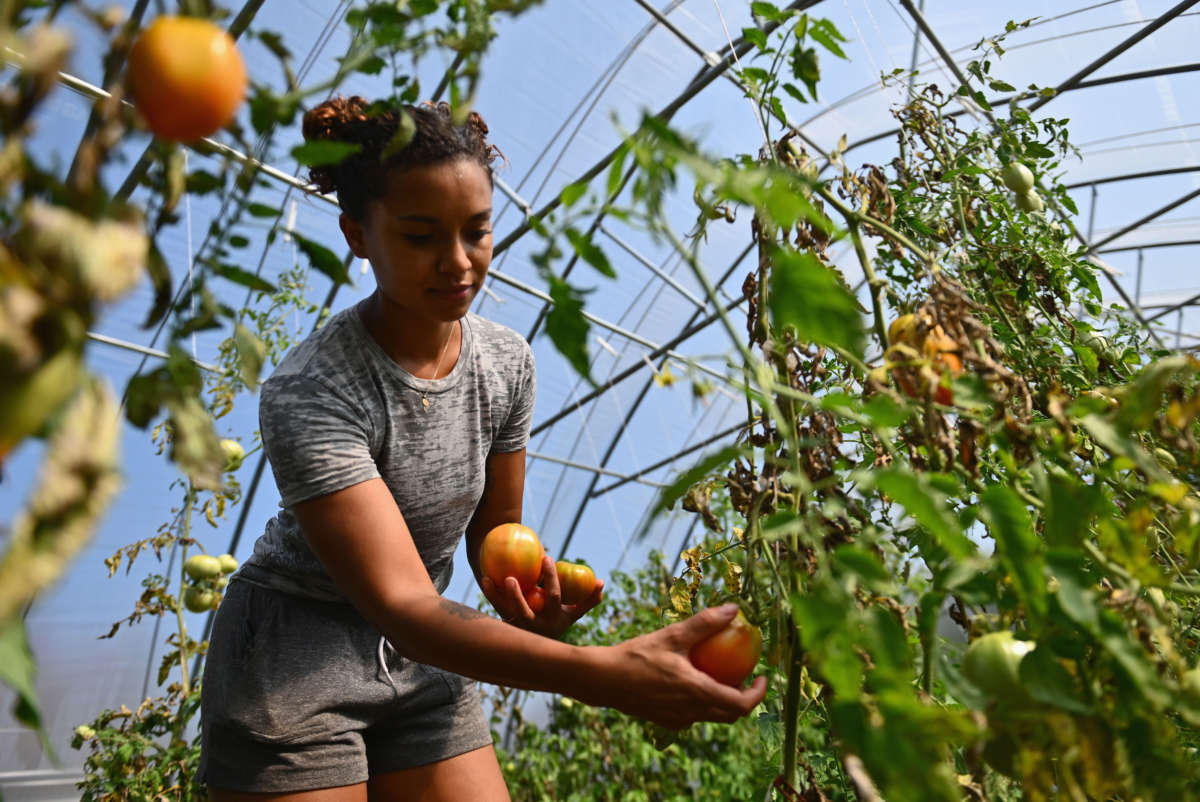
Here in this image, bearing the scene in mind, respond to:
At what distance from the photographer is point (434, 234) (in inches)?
49.4

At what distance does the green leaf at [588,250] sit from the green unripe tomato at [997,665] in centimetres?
40

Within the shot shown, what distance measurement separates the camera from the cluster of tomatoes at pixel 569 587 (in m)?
0.87

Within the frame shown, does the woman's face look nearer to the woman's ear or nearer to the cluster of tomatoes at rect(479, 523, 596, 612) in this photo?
the woman's ear

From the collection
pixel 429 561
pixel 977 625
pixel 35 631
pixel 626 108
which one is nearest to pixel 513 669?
pixel 977 625

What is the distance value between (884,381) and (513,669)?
467 mm

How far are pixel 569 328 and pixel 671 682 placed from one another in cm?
40

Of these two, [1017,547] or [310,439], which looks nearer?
[1017,547]

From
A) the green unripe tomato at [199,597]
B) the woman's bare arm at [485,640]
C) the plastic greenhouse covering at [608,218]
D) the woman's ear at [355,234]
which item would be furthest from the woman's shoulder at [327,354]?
the plastic greenhouse covering at [608,218]

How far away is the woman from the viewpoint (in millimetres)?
1108

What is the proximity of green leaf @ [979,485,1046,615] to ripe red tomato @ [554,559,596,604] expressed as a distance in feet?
3.05

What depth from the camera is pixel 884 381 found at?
29.0 inches

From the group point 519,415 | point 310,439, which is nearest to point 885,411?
point 310,439

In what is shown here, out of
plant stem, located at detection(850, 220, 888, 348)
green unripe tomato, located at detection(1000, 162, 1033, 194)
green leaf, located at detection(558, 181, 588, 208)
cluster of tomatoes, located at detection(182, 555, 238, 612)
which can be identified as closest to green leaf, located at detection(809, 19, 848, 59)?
plant stem, located at detection(850, 220, 888, 348)

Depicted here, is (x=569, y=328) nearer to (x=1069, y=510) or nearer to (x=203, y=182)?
(x=203, y=182)
